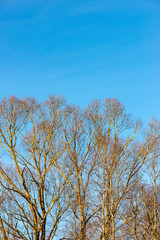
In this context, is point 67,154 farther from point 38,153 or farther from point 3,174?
point 3,174

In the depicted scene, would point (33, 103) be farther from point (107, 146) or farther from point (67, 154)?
point (107, 146)

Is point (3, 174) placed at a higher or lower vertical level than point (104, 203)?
higher

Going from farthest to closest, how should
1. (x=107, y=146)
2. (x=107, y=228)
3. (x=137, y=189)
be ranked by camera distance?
(x=137, y=189) < (x=107, y=146) < (x=107, y=228)

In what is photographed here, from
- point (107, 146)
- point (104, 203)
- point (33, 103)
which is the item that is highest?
point (33, 103)

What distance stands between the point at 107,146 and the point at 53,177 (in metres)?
3.61

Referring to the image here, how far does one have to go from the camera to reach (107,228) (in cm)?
1598

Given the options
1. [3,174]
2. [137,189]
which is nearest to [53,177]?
[3,174]

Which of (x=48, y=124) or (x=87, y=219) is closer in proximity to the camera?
(x=87, y=219)

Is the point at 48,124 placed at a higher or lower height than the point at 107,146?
higher

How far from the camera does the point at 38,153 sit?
17.9 meters

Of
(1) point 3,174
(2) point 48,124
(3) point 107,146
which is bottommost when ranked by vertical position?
(1) point 3,174

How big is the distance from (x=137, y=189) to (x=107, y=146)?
20.9 ft

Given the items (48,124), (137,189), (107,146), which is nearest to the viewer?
(107,146)

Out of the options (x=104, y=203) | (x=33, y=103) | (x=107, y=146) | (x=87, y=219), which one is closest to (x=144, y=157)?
(x=107, y=146)
